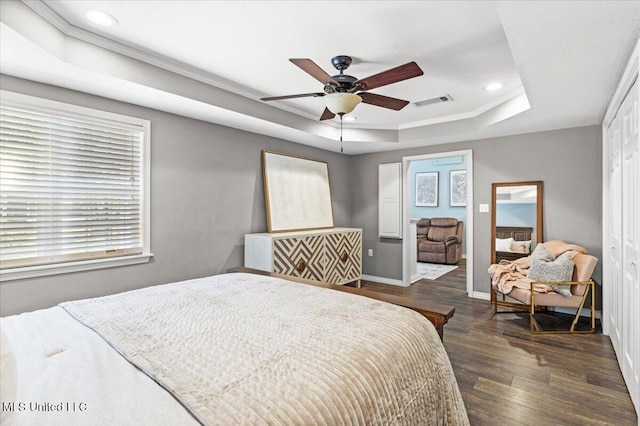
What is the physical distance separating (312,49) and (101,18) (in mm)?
1399

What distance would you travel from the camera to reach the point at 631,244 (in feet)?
7.11

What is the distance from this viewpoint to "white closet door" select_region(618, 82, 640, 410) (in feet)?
6.46

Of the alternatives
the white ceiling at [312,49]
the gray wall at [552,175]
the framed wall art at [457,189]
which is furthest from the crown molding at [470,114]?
the framed wall art at [457,189]

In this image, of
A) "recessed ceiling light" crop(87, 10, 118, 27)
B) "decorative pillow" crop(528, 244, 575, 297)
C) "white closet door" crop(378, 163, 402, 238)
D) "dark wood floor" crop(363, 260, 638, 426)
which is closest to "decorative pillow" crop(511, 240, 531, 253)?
"decorative pillow" crop(528, 244, 575, 297)

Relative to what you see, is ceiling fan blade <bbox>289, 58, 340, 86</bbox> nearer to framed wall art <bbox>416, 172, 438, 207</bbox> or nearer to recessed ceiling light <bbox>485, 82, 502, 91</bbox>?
recessed ceiling light <bbox>485, 82, 502, 91</bbox>

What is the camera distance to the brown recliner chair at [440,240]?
23.3 feet

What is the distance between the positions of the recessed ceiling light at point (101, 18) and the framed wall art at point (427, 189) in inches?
290

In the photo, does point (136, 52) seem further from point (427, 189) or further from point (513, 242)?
point (427, 189)

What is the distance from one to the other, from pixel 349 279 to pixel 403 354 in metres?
3.63

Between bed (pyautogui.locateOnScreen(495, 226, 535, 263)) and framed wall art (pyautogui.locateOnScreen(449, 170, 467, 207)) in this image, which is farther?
framed wall art (pyautogui.locateOnScreen(449, 170, 467, 207))

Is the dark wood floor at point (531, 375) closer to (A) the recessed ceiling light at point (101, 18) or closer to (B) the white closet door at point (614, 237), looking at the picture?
(B) the white closet door at point (614, 237)

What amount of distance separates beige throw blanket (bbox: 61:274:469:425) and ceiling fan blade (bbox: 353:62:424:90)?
1.50 meters

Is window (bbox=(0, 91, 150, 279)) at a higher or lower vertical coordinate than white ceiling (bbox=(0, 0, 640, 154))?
lower

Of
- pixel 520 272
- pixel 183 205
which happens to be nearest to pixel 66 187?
pixel 183 205
